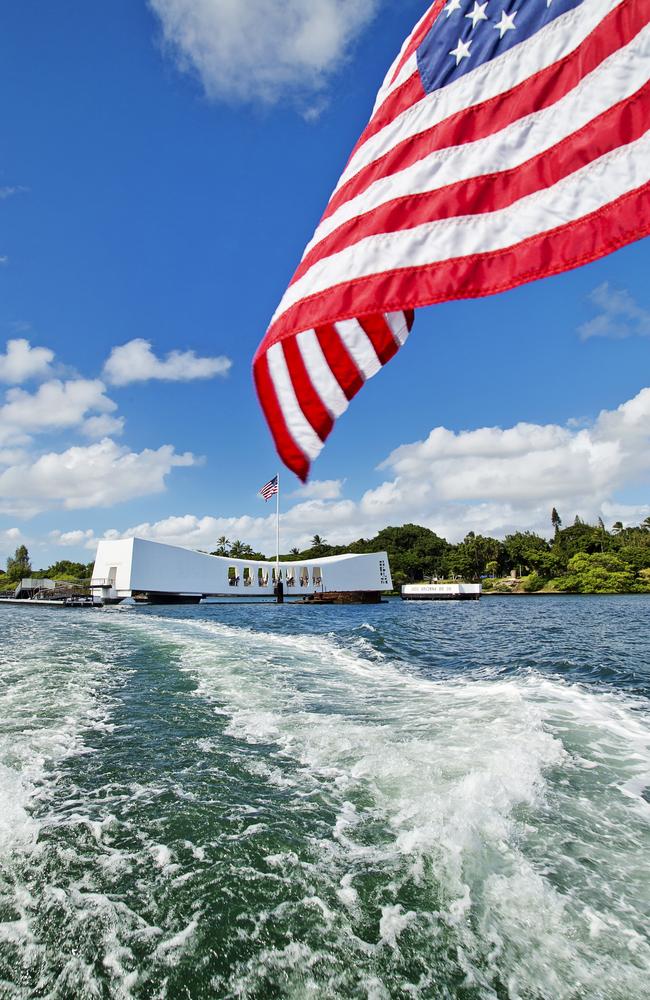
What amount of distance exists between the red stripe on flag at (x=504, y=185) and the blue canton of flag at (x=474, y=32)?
0.46m

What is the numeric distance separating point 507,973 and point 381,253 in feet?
8.33

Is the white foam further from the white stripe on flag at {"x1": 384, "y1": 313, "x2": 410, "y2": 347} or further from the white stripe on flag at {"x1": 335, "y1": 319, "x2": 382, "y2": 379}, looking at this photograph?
the white stripe on flag at {"x1": 384, "y1": 313, "x2": 410, "y2": 347}

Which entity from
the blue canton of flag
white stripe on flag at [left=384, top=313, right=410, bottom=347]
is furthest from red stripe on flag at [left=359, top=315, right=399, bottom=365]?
the blue canton of flag

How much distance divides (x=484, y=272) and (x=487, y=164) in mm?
414

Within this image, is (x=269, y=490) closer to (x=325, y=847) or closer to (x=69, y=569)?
(x=325, y=847)

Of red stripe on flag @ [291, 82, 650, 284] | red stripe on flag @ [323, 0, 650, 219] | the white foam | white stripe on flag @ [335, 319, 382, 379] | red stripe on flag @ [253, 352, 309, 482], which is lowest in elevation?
the white foam

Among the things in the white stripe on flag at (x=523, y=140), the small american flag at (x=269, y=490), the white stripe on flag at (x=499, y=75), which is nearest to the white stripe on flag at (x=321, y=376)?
the white stripe on flag at (x=523, y=140)

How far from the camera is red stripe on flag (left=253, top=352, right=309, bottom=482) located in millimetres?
2434

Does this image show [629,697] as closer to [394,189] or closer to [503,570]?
[394,189]

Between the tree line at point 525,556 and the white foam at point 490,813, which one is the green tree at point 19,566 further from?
the white foam at point 490,813

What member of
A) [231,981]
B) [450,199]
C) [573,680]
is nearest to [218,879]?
[231,981]

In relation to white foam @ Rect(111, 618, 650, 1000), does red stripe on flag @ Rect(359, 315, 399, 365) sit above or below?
above

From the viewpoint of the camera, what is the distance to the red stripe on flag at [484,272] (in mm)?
1612

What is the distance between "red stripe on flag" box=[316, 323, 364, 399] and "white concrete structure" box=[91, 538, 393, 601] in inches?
1542
